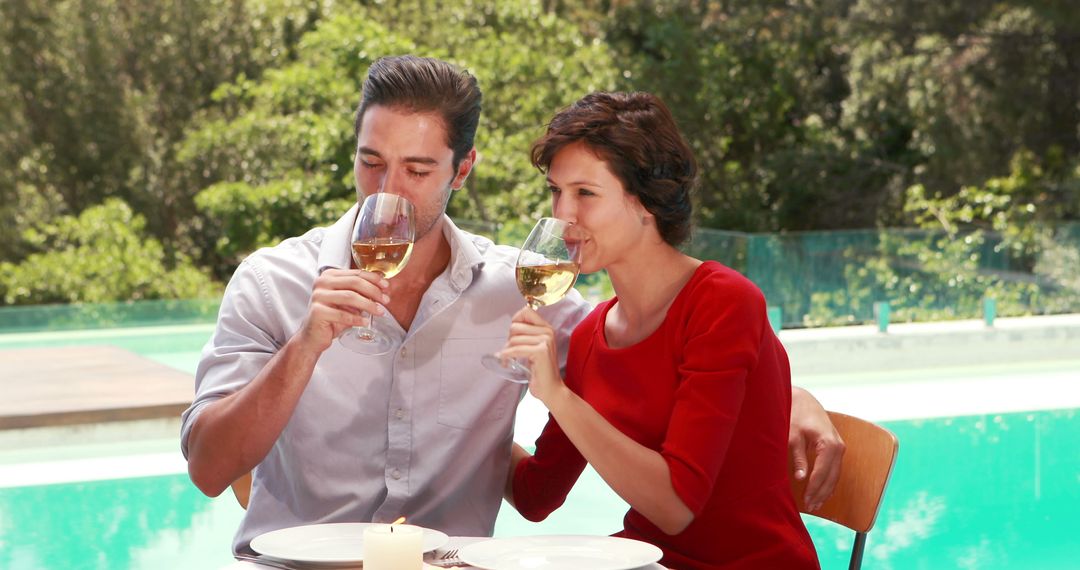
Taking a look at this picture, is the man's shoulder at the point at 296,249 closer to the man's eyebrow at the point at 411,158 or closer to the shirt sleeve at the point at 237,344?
the shirt sleeve at the point at 237,344

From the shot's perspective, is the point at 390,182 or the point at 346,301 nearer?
the point at 346,301

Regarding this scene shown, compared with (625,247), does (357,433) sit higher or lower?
lower

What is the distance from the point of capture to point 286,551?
1.69m

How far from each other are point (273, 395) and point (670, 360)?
25.8 inches

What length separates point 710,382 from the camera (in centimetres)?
203

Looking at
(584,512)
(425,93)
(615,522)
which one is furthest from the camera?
(584,512)

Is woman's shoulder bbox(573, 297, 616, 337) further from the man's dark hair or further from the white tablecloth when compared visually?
the white tablecloth

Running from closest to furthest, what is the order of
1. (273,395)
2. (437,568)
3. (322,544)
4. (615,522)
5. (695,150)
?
(437,568)
(322,544)
(273,395)
(615,522)
(695,150)

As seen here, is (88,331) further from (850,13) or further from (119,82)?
(850,13)

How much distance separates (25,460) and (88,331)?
3.71 meters

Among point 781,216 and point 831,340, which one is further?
point 781,216

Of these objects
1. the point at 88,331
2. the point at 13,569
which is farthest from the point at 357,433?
the point at 88,331

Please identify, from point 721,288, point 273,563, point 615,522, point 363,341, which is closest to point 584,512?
point 615,522

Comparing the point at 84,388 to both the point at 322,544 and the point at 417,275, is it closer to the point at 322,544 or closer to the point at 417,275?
the point at 417,275
